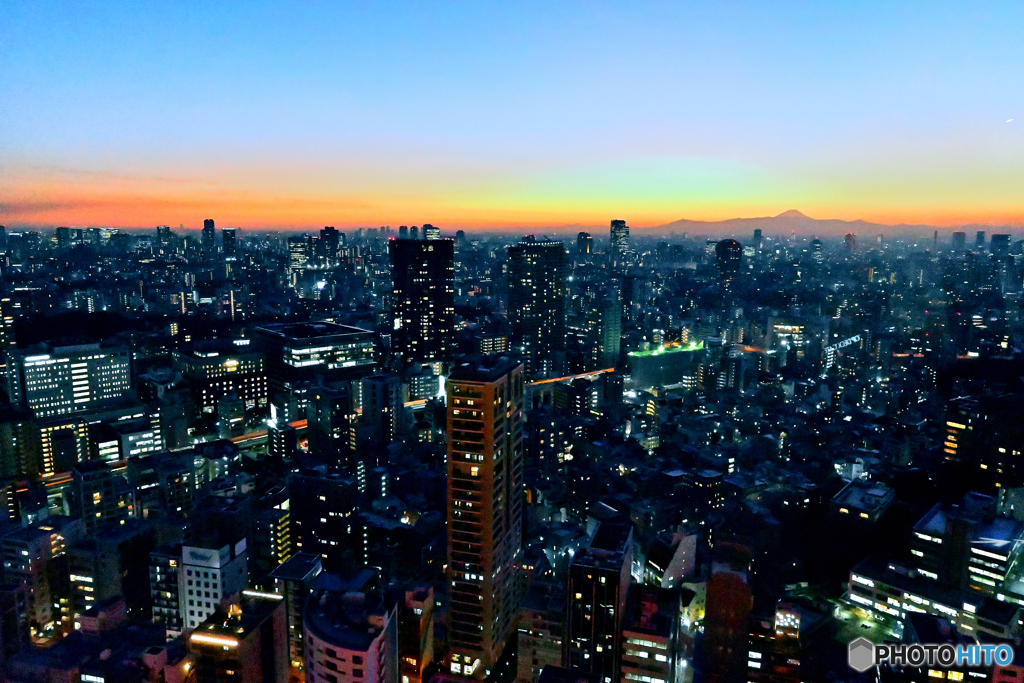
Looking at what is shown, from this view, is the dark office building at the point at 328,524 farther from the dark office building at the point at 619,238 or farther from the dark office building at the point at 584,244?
the dark office building at the point at 619,238

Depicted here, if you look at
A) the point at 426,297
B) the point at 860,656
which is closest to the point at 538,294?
the point at 426,297

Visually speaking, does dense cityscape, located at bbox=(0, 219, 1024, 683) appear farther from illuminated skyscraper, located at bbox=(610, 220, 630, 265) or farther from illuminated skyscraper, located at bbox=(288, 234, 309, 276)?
illuminated skyscraper, located at bbox=(610, 220, 630, 265)

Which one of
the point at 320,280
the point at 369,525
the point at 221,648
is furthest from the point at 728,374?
the point at 320,280

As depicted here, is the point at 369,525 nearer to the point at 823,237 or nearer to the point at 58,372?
the point at 58,372

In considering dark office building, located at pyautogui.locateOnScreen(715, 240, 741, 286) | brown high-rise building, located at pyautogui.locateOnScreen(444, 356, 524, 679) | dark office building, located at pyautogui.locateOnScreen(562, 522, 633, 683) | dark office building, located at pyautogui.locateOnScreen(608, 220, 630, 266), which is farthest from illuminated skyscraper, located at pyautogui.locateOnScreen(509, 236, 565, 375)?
dark office building, located at pyautogui.locateOnScreen(562, 522, 633, 683)

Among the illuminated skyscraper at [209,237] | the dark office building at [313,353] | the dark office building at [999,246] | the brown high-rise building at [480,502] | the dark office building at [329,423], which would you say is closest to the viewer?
the brown high-rise building at [480,502]
